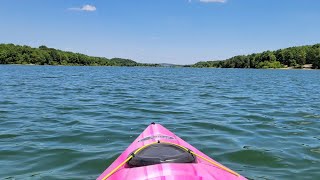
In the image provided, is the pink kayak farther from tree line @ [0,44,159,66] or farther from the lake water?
tree line @ [0,44,159,66]

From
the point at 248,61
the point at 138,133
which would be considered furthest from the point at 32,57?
the point at 138,133

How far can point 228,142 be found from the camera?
988 cm

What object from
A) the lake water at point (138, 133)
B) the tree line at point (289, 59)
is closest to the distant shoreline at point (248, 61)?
the tree line at point (289, 59)

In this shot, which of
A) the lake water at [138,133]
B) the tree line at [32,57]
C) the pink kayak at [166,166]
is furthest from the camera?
the tree line at [32,57]

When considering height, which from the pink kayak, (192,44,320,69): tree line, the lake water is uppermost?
(192,44,320,69): tree line

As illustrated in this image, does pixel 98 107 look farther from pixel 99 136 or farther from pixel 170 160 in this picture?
pixel 170 160

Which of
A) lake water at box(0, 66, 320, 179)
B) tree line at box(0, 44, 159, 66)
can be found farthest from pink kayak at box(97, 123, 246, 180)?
tree line at box(0, 44, 159, 66)

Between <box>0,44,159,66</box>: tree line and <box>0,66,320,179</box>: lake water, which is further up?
<box>0,44,159,66</box>: tree line

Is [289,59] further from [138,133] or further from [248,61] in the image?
[138,133]

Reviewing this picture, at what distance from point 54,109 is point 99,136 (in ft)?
19.7

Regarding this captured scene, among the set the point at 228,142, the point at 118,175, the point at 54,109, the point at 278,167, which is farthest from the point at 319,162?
the point at 54,109

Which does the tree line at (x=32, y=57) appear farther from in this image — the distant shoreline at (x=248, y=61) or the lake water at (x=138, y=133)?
the lake water at (x=138, y=133)

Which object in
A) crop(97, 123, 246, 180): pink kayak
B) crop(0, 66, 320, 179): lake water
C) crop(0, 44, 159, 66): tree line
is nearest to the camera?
crop(97, 123, 246, 180): pink kayak

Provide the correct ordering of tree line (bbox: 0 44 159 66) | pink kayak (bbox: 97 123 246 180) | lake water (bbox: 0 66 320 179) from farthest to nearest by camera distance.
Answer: tree line (bbox: 0 44 159 66) → lake water (bbox: 0 66 320 179) → pink kayak (bbox: 97 123 246 180)
